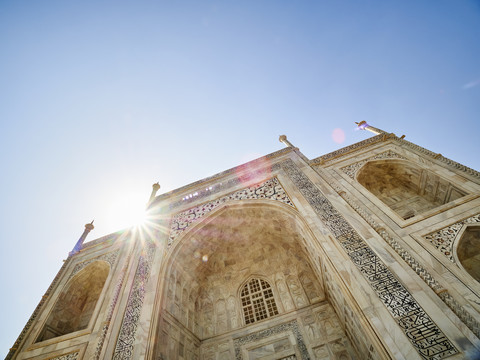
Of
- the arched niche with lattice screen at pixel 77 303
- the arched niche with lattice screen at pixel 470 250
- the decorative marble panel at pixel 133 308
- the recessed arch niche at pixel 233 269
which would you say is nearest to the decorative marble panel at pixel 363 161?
Result: the recessed arch niche at pixel 233 269

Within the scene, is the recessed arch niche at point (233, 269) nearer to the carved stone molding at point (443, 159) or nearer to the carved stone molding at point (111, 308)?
the carved stone molding at point (111, 308)

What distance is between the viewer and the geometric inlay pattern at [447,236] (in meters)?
4.75

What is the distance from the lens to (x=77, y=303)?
342 inches

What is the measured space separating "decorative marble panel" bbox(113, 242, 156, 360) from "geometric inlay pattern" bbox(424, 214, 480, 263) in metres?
6.55

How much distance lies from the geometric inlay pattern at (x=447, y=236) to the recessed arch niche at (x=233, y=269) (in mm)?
2652

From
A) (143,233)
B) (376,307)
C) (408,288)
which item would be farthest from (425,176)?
(143,233)

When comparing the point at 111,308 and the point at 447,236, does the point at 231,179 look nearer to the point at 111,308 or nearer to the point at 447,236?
the point at 111,308

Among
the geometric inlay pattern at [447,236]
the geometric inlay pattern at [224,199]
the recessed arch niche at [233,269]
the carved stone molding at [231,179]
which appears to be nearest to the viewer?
the geometric inlay pattern at [447,236]

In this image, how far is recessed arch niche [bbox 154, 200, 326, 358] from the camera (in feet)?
23.1

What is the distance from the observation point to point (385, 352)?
141 inches

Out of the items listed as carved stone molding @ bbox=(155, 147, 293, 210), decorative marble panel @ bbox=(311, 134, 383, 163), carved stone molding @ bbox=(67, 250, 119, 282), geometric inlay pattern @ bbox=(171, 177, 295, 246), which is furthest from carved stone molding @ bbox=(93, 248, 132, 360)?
decorative marble panel @ bbox=(311, 134, 383, 163)

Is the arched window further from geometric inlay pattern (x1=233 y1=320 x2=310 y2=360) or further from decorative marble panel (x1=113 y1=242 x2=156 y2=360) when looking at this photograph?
decorative marble panel (x1=113 y1=242 x2=156 y2=360)

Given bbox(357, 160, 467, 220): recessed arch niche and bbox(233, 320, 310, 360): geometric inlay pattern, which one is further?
bbox(357, 160, 467, 220): recessed arch niche

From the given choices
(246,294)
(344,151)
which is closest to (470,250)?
(344,151)
